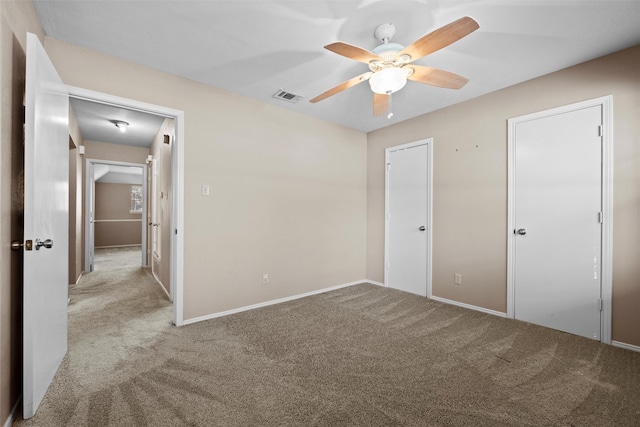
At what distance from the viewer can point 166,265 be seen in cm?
381

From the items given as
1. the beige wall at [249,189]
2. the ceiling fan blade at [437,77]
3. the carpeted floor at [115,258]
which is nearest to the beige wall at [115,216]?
the carpeted floor at [115,258]

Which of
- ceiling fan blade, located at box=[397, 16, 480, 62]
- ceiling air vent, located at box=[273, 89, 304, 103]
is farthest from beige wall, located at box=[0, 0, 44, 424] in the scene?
ceiling fan blade, located at box=[397, 16, 480, 62]

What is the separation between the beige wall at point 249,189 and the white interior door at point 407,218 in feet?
1.98

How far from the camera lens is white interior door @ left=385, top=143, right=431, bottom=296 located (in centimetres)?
382

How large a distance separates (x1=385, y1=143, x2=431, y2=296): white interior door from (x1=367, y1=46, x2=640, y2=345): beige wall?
147mm

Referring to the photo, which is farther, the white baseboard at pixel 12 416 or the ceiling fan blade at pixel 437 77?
the ceiling fan blade at pixel 437 77

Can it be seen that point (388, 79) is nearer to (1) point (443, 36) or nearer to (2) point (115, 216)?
(1) point (443, 36)

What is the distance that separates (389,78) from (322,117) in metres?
2.08

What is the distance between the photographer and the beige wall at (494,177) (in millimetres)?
2309

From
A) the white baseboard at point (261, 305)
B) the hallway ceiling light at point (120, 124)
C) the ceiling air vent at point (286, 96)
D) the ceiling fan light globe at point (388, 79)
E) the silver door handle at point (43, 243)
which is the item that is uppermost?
the ceiling air vent at point (286, 96)

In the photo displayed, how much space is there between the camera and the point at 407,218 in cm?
403

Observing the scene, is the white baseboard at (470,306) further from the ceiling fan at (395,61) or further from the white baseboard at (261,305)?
the ceiling fan at (395,61)

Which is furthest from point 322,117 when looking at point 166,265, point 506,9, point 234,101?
point 166,265

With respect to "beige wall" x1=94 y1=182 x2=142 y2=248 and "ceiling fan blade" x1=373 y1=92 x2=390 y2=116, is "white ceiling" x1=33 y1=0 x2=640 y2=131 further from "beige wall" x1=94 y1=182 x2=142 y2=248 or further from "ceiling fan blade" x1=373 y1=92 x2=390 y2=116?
"beige wall" x1=94 y1=182 x2=142 y2=248
